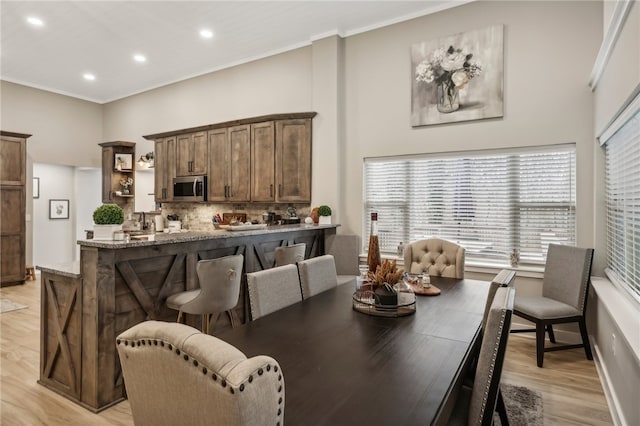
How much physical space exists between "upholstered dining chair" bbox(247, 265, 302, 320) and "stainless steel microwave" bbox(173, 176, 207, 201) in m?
4.09

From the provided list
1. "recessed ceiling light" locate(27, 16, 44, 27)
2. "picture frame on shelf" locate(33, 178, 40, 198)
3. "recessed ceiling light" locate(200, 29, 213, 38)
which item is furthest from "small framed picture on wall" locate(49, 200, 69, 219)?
"recessed ceiling light" locate(200, 29, 213, 38)

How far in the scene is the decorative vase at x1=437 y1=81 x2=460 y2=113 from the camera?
4.32 m

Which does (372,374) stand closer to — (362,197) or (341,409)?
(341,409)

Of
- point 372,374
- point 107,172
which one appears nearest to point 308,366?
point 372,374

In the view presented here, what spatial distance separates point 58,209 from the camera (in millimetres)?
7707

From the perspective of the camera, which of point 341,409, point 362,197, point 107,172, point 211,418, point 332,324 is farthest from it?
point 107,172

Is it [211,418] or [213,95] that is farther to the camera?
[213,95]

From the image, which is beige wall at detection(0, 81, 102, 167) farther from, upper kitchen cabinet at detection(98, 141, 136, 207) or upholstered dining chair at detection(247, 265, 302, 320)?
upholstered dining chair at detection(247, 265, 302, 320)

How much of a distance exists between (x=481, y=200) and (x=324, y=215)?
1900mm

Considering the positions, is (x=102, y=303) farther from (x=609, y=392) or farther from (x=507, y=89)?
(x=507, y=89)

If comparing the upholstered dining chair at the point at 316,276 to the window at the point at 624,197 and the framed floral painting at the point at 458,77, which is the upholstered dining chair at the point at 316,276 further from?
the framed floral painting at the point at 458,77

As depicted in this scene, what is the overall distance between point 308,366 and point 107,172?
766 centimetres

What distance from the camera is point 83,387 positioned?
102 inches

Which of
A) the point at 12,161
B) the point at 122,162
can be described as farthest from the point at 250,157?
the point at 12,161
